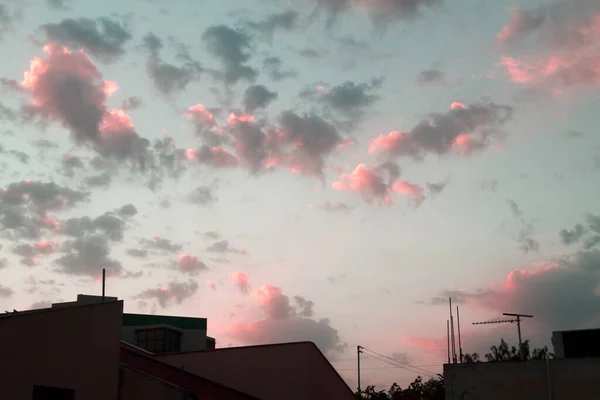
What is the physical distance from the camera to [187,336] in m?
57.7

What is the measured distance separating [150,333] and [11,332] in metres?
35.4

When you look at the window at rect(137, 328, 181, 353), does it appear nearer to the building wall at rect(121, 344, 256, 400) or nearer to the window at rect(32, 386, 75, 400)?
the building wall at rect(121, 344, 256, 400)

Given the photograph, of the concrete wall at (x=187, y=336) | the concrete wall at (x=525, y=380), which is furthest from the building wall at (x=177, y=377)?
the concrete wall at (x=187, y=336)

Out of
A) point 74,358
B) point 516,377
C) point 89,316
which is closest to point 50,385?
point 74,358

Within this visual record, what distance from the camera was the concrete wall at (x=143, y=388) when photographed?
84.6ft

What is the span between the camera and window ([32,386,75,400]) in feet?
69.2

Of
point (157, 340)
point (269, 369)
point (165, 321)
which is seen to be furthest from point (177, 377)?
point (165, 321)

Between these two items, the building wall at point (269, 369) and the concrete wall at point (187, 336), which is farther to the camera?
the concrete wall at point (187, 336)

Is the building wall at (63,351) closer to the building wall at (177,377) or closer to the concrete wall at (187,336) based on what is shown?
the building wall at (177,377)

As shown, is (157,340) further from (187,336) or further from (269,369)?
(269,369)

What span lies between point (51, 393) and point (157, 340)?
3301 cm

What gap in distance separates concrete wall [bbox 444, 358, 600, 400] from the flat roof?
3396 cm

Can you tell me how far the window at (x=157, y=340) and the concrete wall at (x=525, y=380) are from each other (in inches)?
1230

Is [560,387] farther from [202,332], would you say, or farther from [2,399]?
[202,332]
